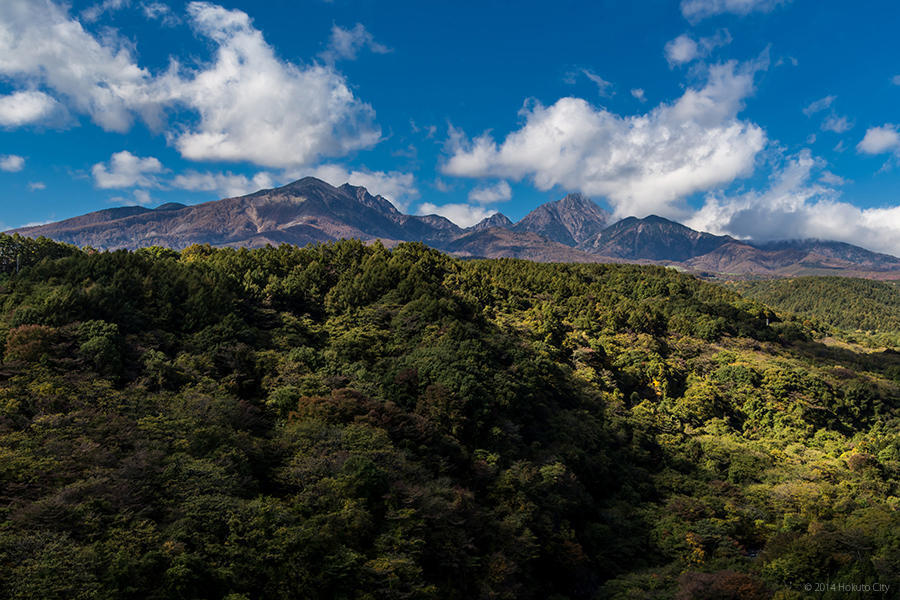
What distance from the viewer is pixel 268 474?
26.6 m

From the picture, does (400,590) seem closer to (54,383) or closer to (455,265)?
(54,383)

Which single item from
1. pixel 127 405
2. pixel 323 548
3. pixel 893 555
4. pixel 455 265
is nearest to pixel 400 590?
pixel 323 548

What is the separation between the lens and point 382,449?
28.7 m

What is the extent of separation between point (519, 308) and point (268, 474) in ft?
212

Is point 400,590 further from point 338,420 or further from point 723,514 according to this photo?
point 723,514

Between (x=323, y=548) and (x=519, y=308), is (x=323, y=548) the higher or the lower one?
the lower one

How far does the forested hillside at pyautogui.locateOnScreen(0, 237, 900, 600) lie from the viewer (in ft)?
66.2

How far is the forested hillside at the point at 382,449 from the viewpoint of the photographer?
20.2 metres

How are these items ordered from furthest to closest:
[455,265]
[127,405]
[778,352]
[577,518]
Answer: [455,265] → [778,352] → [577,518] → [127,405]

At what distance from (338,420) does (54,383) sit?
17.3 m

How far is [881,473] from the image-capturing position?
43.9m

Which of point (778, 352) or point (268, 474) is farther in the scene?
point (778, 352)

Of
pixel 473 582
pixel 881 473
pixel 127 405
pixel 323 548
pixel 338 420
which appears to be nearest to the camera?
pixel 323 548

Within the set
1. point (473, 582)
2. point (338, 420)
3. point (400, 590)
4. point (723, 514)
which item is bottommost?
point (723, 514)
